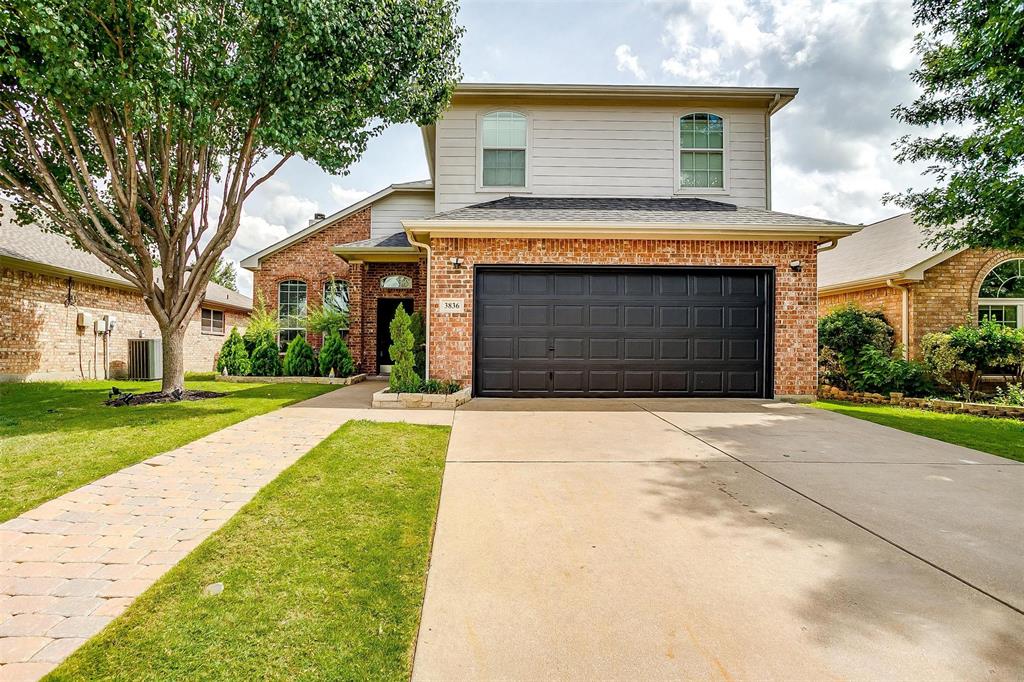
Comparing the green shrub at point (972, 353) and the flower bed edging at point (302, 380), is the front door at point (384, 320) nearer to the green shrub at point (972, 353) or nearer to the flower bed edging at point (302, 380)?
the flower bed edging at point (302, 380)

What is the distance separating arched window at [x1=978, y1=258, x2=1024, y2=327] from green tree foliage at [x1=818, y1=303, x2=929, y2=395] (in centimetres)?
217

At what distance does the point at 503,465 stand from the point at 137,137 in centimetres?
938

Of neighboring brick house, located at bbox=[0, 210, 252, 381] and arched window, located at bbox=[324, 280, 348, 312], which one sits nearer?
neighboring brick house, located at bbox=[0, 210, 252, 381]

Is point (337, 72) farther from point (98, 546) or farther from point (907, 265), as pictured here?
point (907, 265)

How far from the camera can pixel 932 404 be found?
8016mm

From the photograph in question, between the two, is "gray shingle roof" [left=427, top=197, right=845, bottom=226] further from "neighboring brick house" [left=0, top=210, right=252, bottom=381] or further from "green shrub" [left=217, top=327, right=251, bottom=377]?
"neighboring brick house" [left=0, top=210, right=252, bottom=381]

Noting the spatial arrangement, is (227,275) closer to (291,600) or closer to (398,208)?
(398,208)

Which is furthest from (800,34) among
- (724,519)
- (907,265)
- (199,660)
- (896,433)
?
(199,660)

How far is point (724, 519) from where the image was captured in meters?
2.84

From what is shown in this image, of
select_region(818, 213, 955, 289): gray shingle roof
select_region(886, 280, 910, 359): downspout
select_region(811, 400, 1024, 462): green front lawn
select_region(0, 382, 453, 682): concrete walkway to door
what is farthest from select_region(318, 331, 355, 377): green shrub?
select_region(886, 280, 910, 359): downspout

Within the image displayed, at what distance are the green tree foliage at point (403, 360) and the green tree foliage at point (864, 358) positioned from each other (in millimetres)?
8846

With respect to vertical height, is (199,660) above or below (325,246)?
below

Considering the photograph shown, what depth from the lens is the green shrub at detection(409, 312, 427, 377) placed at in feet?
26.5

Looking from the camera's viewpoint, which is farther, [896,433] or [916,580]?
[896,433]
